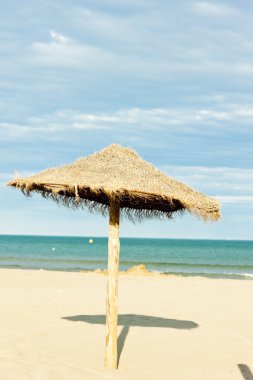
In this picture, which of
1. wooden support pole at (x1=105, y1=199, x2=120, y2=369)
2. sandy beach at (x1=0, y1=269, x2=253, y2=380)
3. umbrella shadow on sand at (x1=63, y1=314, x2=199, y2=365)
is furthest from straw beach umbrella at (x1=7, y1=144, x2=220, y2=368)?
umbrella shadow on sand at (x1=63, y1=314, x2=199, y2=365)

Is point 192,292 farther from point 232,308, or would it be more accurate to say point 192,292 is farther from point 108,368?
point 108,368

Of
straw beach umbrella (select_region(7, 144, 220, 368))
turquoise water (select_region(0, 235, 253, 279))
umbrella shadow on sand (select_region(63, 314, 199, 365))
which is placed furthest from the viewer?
turquoise water (select_region(0, 235, 253, 279))

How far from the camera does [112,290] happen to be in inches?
316

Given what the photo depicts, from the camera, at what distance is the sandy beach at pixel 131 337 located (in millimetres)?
8094

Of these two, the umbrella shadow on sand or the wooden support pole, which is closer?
the wooden support pole

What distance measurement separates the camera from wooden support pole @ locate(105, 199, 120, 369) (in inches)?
314

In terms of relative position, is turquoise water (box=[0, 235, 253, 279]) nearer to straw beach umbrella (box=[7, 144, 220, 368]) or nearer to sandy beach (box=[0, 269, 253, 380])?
sandy beach (box=[0, 269, 253, 380])

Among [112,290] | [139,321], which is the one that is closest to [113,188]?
[112,290]

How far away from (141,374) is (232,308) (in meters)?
7.75

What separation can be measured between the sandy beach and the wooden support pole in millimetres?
253

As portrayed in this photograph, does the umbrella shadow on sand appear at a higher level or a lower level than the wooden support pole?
lower

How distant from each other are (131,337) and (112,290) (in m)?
2.60

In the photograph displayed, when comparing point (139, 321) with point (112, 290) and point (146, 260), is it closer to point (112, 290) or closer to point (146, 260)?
point (112, 290)

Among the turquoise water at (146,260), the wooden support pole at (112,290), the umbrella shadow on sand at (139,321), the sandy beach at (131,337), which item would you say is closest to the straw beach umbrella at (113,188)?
the wooden support pole at (112,290)
